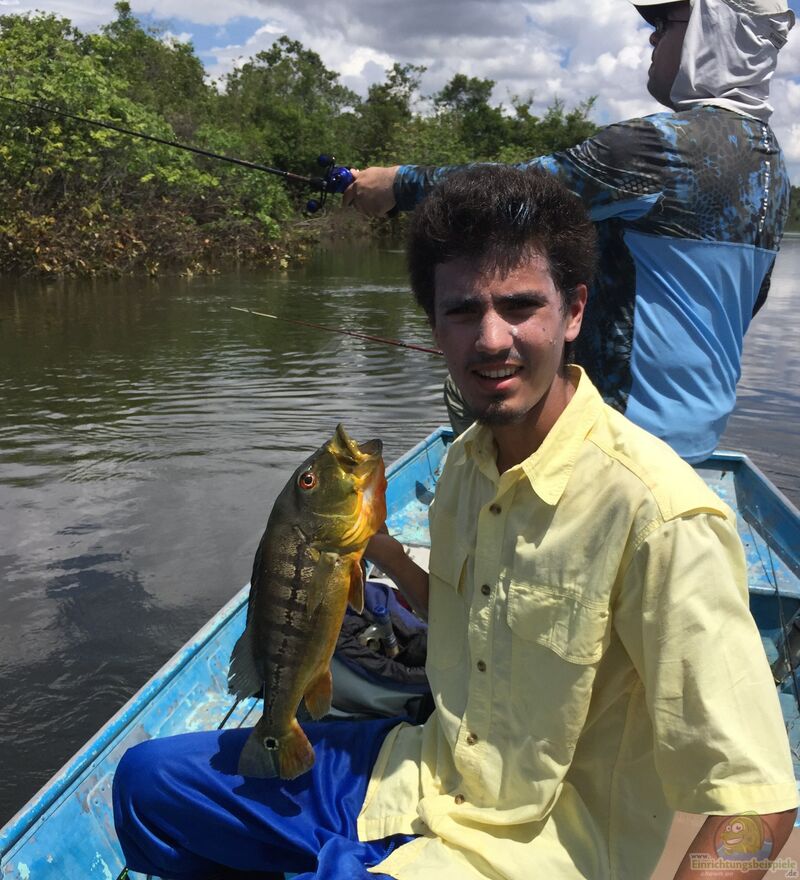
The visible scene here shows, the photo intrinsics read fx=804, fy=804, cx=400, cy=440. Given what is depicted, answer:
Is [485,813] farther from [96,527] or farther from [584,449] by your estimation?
[96,527]

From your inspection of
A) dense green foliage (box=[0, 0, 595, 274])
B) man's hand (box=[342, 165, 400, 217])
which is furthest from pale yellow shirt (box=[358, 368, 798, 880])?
dense green foliage (box=[0, 0, 595, 274])

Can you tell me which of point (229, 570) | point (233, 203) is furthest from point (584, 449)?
point (233, 203)

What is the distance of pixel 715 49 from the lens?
2.73 m

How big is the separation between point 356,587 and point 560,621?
22.5 inches

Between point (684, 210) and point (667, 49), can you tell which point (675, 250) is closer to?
point (684, 210)

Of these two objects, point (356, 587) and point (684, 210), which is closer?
point (356, 587)

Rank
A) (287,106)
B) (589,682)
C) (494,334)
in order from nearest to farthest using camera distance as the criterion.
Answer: (589,682) → (494,334) → (287,106)

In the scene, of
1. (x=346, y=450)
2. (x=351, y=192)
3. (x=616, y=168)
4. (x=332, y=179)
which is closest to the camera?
(x=346, y=450)

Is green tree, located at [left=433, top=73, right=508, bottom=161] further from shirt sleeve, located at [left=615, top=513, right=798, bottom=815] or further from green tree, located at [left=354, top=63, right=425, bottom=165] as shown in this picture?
shirt sleeve, located at [left=615, top=513, right=798, bottom=815]

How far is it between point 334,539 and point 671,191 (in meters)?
1.70

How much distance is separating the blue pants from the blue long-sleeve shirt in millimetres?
1597

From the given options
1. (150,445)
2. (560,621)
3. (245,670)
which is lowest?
(150,445)

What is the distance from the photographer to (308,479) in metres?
1.91

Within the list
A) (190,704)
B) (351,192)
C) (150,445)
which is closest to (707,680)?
(190,704)
